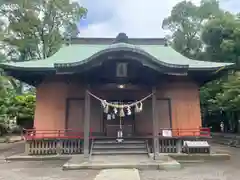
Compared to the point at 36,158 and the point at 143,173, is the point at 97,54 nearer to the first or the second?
the point at 143,173

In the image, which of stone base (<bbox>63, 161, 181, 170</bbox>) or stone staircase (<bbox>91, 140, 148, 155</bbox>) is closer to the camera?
stone base (<bbox>63, 161, 181, 170</bbox>)

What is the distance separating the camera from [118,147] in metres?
8.59

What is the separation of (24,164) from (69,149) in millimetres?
1767

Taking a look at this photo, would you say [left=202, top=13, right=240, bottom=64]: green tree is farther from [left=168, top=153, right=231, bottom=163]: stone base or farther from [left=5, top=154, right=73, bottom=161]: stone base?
[left=5, top=154, right=73, bottom=161]: stone base

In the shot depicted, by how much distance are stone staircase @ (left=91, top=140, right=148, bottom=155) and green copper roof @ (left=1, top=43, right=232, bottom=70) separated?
11.3 ft

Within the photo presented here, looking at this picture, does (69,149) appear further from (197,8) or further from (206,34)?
(197,8)

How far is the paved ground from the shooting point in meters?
5.70

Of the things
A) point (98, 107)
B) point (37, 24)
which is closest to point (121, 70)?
point (98, 107)

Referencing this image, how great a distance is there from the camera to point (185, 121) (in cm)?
982

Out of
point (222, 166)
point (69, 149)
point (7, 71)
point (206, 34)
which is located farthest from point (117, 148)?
point (206, 34)

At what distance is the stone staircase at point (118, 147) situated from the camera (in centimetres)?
824

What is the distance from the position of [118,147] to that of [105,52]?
12.6 ft

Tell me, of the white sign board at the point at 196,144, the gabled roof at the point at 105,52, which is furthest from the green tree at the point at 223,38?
the white sign board at the point at 196,144

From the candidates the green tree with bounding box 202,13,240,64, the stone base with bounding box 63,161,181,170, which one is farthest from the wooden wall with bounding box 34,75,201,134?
the green tree with bounding box 202,13,240,64
